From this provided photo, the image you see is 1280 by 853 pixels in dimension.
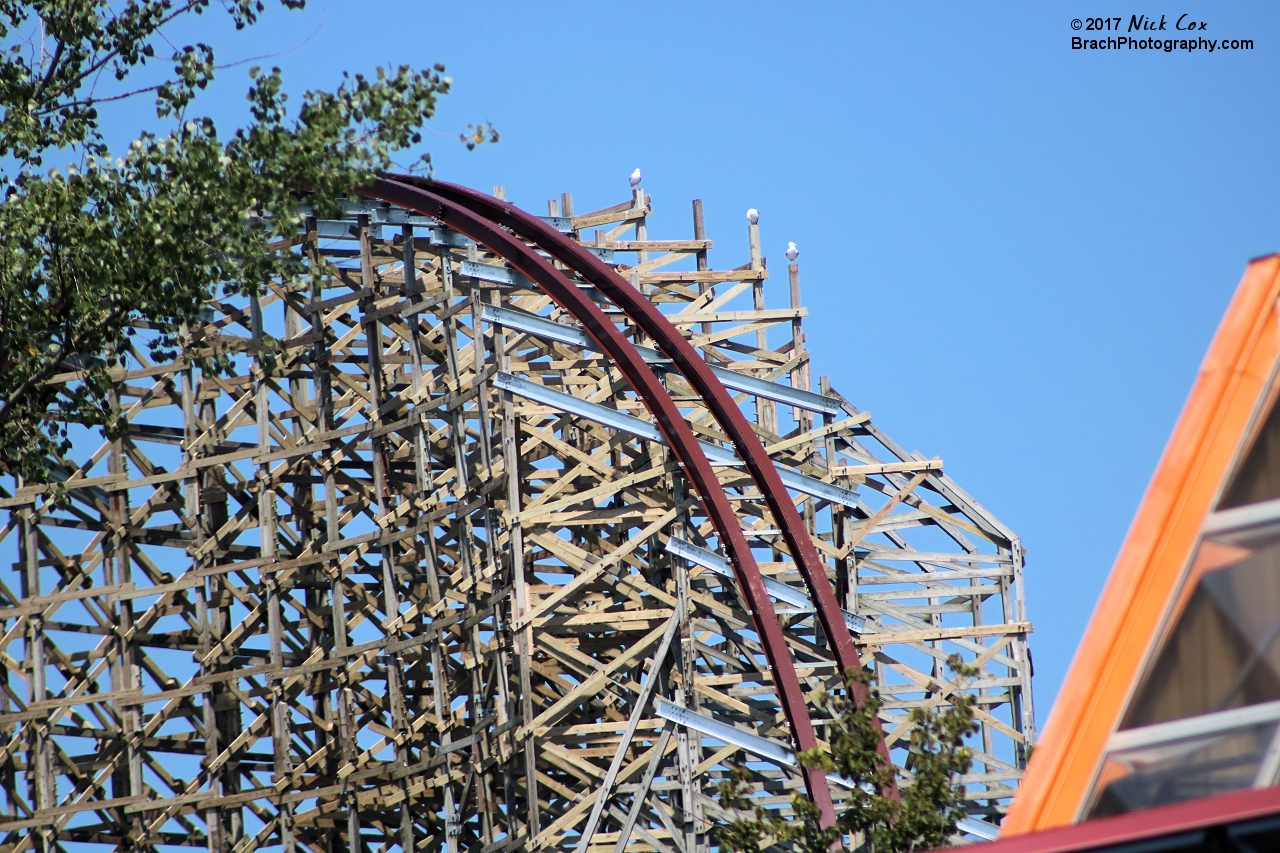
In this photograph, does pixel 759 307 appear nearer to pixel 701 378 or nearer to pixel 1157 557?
pixel 701 378

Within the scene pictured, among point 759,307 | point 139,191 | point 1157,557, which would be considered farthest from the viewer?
point 759,307

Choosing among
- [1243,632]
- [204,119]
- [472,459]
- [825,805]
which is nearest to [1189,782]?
[1243,632]

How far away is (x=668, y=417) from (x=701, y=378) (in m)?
0.67

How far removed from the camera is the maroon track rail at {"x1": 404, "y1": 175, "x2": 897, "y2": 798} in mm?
15758

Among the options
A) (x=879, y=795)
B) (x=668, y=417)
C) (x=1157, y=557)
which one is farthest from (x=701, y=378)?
(x=1157, y=557)

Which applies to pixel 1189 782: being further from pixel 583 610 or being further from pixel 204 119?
pixel 583 610

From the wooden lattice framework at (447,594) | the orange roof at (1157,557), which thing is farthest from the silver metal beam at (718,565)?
the orange roof at (1157,557)

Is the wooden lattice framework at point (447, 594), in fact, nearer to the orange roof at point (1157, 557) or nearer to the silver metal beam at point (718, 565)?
the silver metal beam at point (718, 565)

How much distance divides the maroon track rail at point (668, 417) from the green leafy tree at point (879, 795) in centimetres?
49

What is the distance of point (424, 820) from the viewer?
18031 mm

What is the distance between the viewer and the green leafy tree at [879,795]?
1295cm

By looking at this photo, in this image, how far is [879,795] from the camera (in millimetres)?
13375

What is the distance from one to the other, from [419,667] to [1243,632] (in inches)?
515

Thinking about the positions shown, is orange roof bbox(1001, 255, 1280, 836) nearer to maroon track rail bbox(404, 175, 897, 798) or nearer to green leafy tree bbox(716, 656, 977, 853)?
green leafy tree bbox(716, 656, 977, 853)
